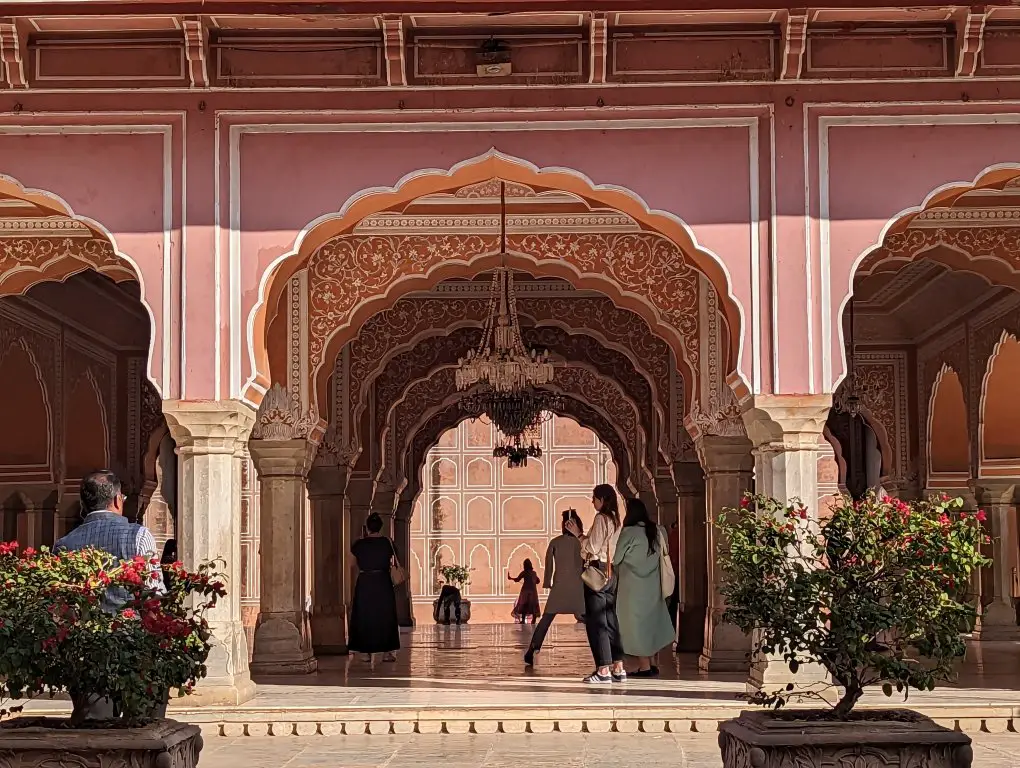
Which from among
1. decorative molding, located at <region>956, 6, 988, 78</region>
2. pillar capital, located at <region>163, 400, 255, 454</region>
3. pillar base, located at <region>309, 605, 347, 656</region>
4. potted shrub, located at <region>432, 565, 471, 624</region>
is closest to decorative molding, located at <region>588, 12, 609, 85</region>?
decorative molding, located at <region>956, 6, 988, 78</region>

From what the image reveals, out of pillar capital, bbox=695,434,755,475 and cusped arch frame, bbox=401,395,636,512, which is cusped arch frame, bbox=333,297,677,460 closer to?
pillar capital, bbox=695,434,755,475

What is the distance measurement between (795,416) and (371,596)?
4626mm

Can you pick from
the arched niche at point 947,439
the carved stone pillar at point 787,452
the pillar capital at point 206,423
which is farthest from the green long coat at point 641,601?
the arched niche at point 947,439

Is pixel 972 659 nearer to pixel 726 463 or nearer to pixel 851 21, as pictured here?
pixel 726 463

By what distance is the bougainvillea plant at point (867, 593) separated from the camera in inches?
205

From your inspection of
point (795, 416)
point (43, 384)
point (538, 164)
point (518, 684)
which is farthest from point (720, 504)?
point (43, 384)

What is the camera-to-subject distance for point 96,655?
4.81 metres

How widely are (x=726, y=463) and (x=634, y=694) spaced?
2.48 meters

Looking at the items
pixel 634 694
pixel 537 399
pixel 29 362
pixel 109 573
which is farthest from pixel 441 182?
pixel 29 362

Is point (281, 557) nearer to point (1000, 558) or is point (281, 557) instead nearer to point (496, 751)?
point (496, 751)

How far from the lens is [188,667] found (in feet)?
16.3

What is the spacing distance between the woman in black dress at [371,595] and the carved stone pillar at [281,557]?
0.55m

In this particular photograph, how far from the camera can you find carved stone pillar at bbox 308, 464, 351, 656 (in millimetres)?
12820

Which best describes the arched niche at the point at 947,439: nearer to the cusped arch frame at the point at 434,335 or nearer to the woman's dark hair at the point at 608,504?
the cusped arch frame at the point at 434,335
